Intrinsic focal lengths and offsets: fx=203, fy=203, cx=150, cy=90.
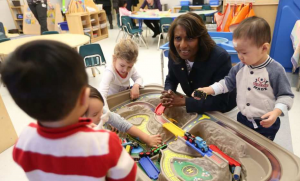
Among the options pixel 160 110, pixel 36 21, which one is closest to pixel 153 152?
pixel 160 110

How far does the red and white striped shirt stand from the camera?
413 millimetres

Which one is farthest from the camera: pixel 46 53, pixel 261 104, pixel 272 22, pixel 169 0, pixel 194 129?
pixel 169 0

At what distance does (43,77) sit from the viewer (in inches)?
13.3

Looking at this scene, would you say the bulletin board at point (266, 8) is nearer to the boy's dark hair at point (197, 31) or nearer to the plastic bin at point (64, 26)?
the boy's dark hair at point (197, 31)

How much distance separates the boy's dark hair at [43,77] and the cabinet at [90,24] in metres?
4.81

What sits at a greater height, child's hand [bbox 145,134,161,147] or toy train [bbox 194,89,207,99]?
toy train [bbox 194,89,207,99]

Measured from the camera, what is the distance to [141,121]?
4.09 ft

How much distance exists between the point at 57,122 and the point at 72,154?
7 centimetres

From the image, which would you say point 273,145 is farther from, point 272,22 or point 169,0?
point 169,0

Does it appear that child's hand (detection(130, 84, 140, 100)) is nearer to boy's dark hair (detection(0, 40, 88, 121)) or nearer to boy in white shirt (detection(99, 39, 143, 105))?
boy in white shirt (detection(99, 39, 143, 105))

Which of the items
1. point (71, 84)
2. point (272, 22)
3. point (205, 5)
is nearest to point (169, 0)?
point (205, 5)

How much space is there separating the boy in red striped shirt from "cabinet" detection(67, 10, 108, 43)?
4789 mm

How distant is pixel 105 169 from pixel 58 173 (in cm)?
10

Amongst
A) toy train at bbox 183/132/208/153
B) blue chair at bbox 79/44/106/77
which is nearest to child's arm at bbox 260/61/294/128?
toy train at bbox 183/132/208/153
